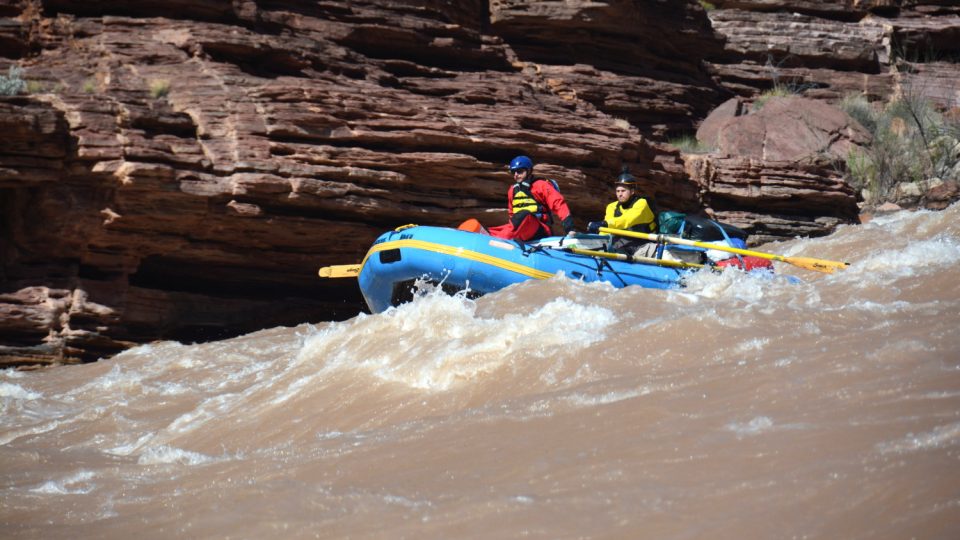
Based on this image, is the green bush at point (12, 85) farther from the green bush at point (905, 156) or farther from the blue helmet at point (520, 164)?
the green bush at point (905, 156)

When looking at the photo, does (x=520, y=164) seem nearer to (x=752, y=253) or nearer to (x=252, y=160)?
(x=752, y=253)

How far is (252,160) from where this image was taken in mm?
10781

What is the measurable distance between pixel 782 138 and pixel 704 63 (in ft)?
10.6

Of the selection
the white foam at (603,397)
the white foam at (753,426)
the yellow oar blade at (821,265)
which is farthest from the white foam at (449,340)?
the yellow oar blade at (821,265)

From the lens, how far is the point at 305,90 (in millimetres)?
11453

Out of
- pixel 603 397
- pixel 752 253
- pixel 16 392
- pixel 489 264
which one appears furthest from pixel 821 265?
pixel 16 392

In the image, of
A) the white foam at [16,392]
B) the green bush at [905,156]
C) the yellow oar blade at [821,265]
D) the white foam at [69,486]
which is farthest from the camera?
the green bush at [905,156]

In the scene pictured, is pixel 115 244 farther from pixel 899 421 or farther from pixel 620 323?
pixel 899 421

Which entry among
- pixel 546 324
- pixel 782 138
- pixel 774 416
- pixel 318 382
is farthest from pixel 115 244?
pixel 782 138

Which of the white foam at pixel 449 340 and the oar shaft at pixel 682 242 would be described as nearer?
the white foam at pixel 449 340

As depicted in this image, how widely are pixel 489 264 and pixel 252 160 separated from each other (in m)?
3.11

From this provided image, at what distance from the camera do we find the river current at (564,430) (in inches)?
140

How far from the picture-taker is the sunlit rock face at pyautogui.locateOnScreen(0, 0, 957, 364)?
10500mm

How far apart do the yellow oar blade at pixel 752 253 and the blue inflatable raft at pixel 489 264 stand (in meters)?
0.26
